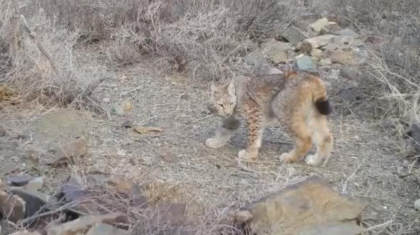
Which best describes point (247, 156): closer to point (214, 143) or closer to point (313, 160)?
point (214, 143)

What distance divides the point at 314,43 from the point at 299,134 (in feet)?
11.6

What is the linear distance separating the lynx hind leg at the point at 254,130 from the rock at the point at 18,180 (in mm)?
1800

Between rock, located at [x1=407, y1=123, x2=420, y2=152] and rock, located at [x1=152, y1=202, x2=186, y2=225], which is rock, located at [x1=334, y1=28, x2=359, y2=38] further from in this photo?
rock, located at [x1=152, y1=202, x2=186, y2=225]

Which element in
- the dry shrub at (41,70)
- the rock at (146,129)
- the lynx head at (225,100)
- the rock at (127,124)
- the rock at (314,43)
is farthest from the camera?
the rock at (314,43)

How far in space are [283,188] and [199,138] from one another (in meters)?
1.63

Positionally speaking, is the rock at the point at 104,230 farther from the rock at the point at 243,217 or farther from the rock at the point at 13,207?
the rock at the point at 243,217

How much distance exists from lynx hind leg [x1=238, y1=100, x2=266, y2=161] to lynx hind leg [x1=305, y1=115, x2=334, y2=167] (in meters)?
0.42

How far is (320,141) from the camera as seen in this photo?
5523mm

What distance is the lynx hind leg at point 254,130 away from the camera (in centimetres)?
559

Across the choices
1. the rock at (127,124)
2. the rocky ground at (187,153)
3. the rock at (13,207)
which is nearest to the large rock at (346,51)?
the rocky ground at (187,153)

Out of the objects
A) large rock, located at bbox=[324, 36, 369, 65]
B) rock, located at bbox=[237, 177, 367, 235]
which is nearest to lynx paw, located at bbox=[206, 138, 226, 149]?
rock, located at bbox=[237, 177, 367, 235]

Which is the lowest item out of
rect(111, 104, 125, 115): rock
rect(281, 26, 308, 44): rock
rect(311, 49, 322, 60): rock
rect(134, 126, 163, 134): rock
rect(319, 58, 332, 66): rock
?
rect(281, 26, 308, 44): rock

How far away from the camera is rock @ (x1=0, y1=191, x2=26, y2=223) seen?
4039mm

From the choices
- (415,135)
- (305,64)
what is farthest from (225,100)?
(305,64)
